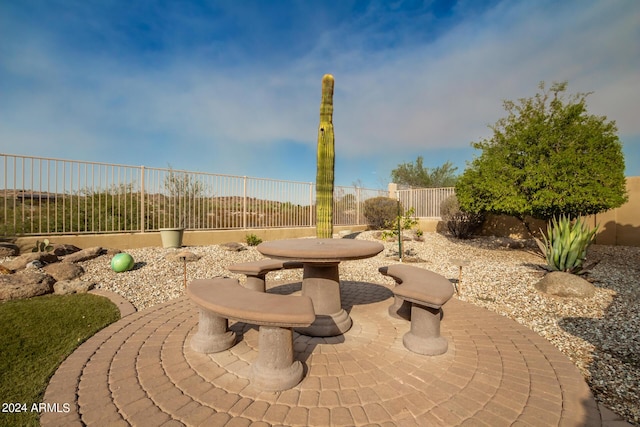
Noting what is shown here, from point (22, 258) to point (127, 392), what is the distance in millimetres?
5391

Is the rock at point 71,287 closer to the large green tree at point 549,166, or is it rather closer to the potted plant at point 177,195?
the potted plant at point 177,195

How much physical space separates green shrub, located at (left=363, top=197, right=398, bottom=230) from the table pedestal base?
9.61 metres

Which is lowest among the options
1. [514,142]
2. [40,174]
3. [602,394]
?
[602,394]

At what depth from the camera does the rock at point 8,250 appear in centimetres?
548

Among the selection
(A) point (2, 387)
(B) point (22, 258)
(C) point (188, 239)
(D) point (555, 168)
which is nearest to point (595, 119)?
(D) point (555, 168)

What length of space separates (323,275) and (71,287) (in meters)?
4.34

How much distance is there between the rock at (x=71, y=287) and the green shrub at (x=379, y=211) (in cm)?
1035

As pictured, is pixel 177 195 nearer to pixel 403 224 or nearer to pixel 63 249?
pixel 63 249

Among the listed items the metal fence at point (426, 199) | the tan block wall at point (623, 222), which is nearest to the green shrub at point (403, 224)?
the metal fence at point (426, 199)

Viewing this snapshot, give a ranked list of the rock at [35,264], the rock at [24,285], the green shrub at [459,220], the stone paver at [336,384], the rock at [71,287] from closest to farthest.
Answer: the stone paver at [336,384]
the rock at [24,285]
the rock at [71,287]
the rock at [35,264]
the green shrub at [459,220]

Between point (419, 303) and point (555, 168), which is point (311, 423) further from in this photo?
point (555, 168)

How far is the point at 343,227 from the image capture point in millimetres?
12227

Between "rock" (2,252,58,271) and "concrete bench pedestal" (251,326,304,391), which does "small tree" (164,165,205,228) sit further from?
"concrete bench pedestal" (251,326,304,391)

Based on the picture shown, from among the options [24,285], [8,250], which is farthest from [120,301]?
[8,250]
